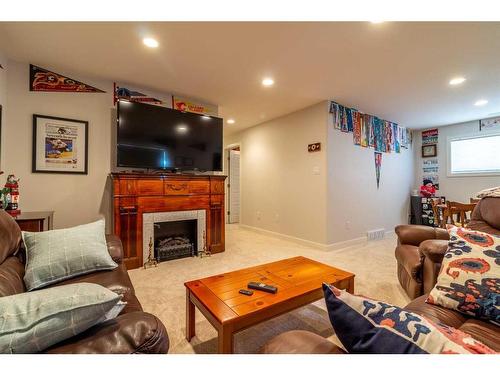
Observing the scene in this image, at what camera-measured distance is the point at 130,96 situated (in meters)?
3.04

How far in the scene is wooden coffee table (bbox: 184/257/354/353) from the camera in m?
1.14

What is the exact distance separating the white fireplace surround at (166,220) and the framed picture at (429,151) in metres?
5.22

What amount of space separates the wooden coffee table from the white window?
4.86 m

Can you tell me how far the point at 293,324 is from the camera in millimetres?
1661

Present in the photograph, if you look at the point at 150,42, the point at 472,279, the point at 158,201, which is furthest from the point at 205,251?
the point at 472,279

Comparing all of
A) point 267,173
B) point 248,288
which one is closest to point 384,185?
point 267,173

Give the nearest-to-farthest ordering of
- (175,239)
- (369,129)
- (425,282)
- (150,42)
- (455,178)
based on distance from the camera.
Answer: (425,282), (150,42), (175,239), (369,129), (455,178)

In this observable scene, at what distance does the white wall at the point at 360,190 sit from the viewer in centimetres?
368

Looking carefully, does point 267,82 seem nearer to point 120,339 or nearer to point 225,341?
point 225,341

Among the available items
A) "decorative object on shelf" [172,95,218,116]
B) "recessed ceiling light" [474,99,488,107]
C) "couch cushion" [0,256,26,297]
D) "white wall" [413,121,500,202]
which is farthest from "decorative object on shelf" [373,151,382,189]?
"couch cushion" [0,256,26,297]

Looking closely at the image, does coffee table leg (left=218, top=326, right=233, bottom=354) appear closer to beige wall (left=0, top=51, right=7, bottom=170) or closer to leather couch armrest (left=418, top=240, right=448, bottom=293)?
leather couch armrest (left=418, top=240, right=448, bottom=293)

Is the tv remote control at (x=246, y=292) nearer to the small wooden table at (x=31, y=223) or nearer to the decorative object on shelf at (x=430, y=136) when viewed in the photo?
the small wooden table at (x=31, y=223)

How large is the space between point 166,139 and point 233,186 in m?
3.20
